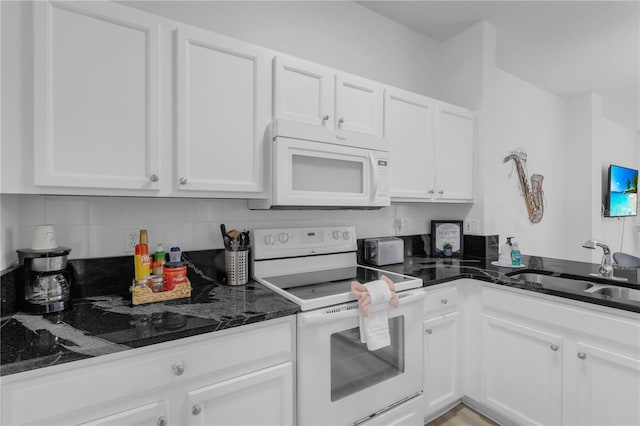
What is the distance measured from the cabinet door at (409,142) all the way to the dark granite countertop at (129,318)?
0.65 metres

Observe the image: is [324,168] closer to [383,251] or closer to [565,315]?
[383,251]

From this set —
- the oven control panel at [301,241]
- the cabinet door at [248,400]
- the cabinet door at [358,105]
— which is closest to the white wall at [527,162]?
the cabinet door at [358,105]

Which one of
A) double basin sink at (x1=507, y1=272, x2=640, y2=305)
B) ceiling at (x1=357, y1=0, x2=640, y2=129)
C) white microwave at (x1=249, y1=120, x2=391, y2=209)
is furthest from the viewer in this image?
ceiling at (x1=357, y1=0, x2=640, y2=129)

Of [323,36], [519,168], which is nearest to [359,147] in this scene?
[323,36]

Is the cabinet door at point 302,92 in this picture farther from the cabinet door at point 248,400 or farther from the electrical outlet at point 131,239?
the cabinet door at point 248,400

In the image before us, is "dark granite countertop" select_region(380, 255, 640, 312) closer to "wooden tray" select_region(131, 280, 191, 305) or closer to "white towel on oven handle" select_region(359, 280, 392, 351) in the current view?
"white towel on oven handle" select_region(359, 280, 392, 351)

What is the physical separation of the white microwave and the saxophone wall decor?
1.94 metres

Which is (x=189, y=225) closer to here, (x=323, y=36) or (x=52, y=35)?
(x=52, y=35)

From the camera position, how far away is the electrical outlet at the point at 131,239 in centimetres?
148

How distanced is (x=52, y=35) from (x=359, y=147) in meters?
1.37

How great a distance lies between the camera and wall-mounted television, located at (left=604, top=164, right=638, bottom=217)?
4.21 m

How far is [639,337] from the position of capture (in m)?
1.29

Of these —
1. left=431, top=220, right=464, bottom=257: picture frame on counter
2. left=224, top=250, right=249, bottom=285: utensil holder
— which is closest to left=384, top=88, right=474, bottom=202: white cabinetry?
left=431, top=220, right=464, bottom=257: picture frame on counter

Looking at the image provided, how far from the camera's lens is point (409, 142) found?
6.91 ft
